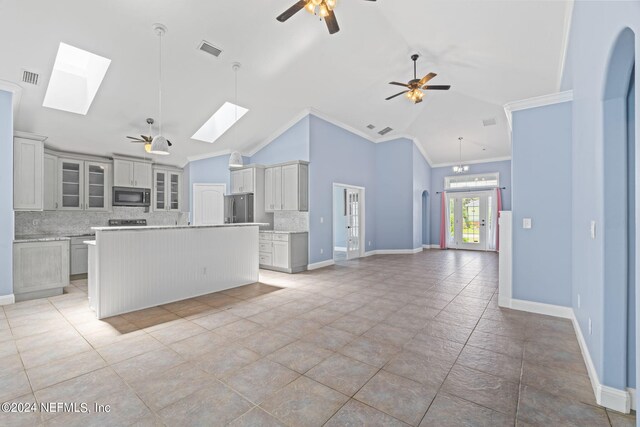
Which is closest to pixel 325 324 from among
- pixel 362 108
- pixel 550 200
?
pixel 550 200

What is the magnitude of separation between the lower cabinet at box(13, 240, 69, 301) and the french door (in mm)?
10450

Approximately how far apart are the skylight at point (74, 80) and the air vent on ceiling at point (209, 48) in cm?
147

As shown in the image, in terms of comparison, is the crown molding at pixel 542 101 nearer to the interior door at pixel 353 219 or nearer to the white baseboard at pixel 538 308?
the white baseboard at pixel 538 308

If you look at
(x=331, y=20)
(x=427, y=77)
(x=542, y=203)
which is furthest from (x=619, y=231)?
(x=427, y=77)

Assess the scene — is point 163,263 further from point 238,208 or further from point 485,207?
point 485,207

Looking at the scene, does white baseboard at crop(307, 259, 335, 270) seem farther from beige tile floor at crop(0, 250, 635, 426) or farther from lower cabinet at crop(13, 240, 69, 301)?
lower cabinet at crop(13, 240, 69, 301)

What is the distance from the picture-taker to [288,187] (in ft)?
20.8

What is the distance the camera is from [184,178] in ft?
25.4

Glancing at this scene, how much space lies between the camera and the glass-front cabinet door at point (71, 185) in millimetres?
5652

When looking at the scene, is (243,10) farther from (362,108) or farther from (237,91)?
(362,108)

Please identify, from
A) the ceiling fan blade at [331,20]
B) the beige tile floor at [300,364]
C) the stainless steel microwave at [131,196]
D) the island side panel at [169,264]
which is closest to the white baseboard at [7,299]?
the beige tile floor at [300,364]

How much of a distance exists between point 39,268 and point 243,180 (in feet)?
12.8

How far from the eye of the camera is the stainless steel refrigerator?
6.80 metres

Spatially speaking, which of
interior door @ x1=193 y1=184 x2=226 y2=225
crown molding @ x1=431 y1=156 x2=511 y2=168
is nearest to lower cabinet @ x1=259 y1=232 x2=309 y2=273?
interior door @ x1=193 y1=184 x2=226 y2=225
